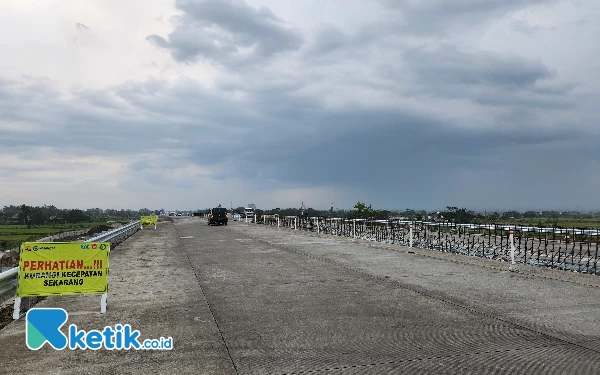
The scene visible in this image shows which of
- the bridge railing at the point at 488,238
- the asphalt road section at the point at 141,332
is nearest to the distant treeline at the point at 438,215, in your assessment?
the bridge railing at the point at 488,238

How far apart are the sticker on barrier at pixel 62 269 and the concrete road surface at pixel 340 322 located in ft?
1.66

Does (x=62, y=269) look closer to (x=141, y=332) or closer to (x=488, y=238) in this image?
(x=141, y=332)

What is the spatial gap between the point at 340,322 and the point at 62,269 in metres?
5.40

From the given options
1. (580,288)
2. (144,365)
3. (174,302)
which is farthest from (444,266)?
(144,365)

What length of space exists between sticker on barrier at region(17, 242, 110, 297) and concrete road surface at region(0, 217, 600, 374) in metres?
0.51

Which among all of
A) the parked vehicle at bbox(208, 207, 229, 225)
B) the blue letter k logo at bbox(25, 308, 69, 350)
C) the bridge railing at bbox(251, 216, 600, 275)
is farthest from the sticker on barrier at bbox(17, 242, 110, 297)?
the parked vehicle at bbox(208, 207, 229, 225)

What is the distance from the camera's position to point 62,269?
8.46 m

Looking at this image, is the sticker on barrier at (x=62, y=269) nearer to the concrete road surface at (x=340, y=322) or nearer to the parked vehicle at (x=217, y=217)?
the concrete road surface at (x=340, y=322)

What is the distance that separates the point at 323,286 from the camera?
430 inches

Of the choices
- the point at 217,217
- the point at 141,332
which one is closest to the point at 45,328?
the point at 141,332

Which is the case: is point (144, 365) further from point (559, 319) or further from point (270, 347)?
point (559, 319)

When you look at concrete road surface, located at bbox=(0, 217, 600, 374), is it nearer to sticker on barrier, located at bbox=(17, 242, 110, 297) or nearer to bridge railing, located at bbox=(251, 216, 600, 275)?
sticker on barrier, located at bbox=(17, 242, 110, 297)

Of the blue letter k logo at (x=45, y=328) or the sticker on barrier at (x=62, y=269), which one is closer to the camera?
the blue letter k logo at (x=45, y=328)

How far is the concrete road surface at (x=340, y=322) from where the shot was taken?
550 centimetres
